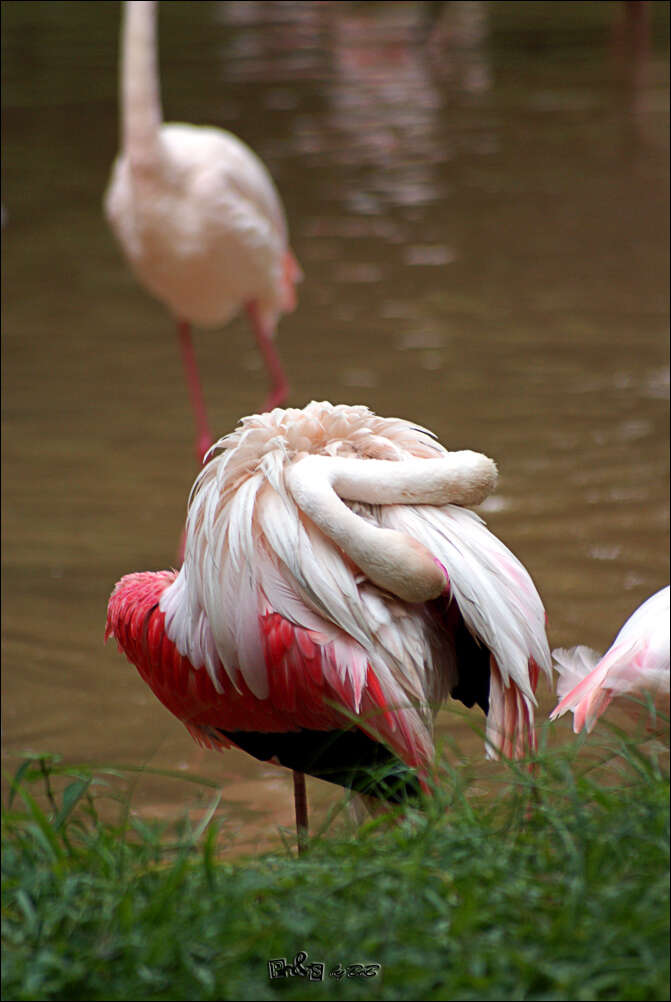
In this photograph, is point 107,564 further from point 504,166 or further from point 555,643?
point 504,166

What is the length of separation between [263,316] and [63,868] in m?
4.53

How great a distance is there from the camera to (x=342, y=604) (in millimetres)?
2395

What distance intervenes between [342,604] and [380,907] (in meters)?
0.90

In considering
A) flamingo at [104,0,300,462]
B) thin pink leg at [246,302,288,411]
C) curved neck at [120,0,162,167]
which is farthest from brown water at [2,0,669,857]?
curved neck at [120,0,162,167]

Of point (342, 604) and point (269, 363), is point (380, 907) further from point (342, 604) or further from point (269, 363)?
point (269, 363)

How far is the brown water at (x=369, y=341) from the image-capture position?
432cm

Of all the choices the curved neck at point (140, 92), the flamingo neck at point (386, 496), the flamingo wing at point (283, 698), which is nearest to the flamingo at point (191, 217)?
the curved neck at point (140, 92)

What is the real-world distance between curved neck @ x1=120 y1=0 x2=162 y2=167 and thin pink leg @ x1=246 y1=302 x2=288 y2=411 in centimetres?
86

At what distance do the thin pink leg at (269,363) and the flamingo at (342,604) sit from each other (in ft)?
9.79

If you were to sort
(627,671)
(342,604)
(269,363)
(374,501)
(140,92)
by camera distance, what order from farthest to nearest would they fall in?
(269,363), (140,92), (374,501), (342,604), (627,671)

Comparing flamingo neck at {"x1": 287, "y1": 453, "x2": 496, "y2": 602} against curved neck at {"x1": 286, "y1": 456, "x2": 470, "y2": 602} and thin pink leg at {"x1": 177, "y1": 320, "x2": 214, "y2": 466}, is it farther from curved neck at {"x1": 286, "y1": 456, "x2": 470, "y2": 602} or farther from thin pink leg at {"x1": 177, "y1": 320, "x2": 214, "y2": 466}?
thin pink leg at {"x1": 177, "y1": 320, "x2": 214, "y2": 466}

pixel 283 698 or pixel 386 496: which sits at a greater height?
pixel 386 496

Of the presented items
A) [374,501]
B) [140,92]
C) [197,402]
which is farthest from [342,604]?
[140,92]

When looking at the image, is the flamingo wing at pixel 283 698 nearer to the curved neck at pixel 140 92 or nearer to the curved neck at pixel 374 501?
the curved neck at pixel 374 501
